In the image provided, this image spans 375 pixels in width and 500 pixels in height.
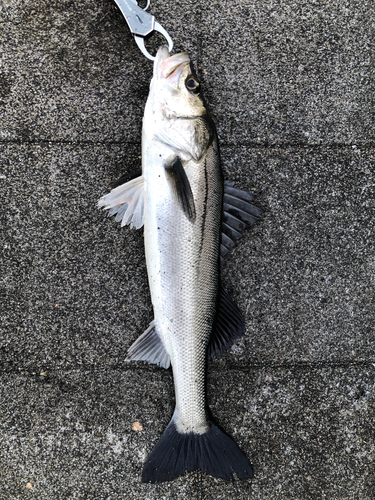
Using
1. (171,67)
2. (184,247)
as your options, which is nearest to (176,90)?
(171,67)

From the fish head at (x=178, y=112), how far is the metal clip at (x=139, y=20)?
1.27 ft

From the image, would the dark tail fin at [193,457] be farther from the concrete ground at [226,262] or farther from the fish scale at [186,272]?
the concrete ground at [226,262]

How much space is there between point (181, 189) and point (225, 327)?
3.12 ft

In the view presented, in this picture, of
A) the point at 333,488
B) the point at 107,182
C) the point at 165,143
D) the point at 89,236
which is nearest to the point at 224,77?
the point at 165,143

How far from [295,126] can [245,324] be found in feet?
4.96

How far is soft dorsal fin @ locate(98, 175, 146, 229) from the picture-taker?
7.54 feet

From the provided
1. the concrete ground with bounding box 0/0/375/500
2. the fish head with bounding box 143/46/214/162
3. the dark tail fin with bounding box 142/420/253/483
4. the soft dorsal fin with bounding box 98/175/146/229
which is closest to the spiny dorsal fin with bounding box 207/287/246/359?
the concrete ground with bounding box 0/0/375/500

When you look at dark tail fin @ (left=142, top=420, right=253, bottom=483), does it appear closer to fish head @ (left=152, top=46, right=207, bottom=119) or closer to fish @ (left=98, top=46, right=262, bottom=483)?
fish @ (left=98, top=46, right=262, bottom=483)

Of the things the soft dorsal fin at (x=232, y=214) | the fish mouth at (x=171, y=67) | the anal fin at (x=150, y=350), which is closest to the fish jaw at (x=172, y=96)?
the fish mouth at (x=171, y=67)

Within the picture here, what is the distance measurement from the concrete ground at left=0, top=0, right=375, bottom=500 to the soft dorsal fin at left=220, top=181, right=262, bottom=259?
27 cm

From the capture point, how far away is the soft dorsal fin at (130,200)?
230 centimetres

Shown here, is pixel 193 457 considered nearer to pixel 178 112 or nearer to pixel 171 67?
pixel 178 112

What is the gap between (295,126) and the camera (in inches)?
107

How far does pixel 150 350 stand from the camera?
2.33m
